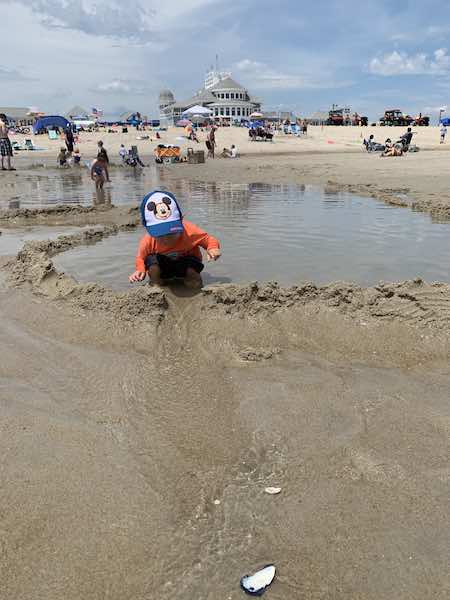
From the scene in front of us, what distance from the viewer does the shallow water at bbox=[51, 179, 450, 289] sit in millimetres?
5375

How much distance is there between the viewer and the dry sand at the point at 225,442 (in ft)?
5.69

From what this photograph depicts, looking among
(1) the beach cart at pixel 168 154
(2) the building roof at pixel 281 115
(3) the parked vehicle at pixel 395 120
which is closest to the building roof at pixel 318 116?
(2) the building roof at pixel 281 115

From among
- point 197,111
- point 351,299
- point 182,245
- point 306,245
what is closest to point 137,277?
point 182,245

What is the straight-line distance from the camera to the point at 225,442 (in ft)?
8.08

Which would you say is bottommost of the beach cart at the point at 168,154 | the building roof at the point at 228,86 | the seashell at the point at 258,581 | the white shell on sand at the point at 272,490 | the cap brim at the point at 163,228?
the seashell at the point at 258,581

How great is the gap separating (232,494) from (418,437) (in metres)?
1.10

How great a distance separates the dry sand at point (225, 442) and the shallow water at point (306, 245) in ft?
3.74

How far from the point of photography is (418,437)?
2451 mm

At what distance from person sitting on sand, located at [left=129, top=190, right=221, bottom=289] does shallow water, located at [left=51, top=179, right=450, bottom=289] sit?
37 cm

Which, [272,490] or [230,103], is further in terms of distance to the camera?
[230,103]

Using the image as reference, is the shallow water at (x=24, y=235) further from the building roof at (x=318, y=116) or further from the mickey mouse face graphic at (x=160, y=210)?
the building roof at (x=318, y=116)

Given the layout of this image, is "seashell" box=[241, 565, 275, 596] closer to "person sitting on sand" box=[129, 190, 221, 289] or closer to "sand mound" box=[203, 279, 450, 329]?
"sand mound" box=[203, 279, 450, 329]

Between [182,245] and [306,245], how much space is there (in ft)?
7.84

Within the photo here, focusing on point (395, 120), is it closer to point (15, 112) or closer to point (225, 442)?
point (225, 442)
